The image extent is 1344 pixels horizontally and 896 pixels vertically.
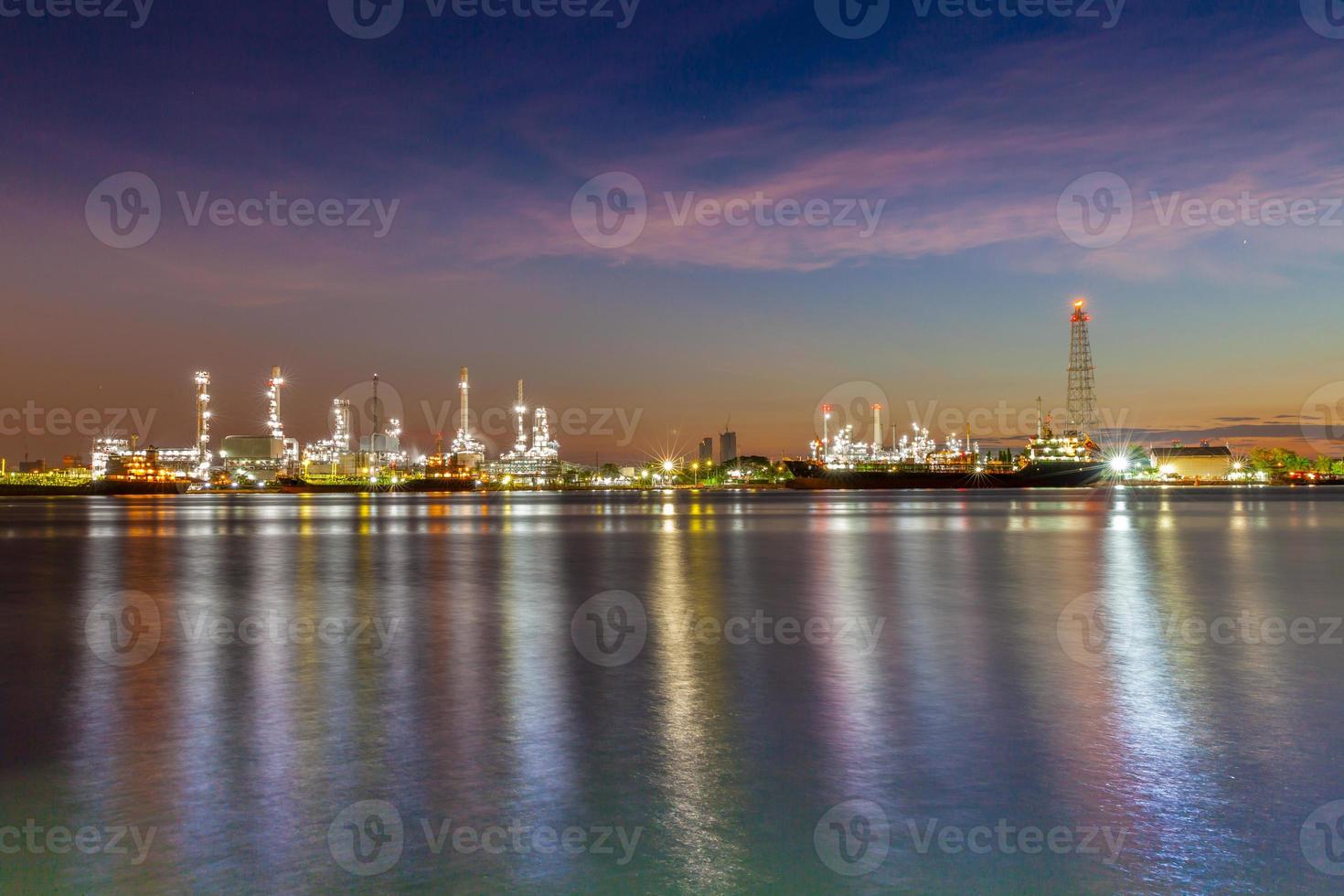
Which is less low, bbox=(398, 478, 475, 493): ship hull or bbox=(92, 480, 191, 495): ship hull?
bbox=(92, 480, 191, 495): ship hull

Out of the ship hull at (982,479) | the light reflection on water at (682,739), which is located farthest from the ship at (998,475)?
the light reflection on water at (682,739)

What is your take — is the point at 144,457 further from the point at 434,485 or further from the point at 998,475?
the point at 998,475

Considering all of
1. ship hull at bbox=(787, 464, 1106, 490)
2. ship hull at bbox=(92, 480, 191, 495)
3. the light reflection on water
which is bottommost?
ship hull at bbox=(787, 464, 1106, 490)

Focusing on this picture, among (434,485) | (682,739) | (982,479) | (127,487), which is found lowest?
(982,479)

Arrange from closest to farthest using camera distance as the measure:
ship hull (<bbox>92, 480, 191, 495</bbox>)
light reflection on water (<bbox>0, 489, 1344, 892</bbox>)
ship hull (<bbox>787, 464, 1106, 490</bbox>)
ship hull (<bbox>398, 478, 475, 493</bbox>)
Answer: light reflection on water (<bbox>0, 489, 1344, 892</bbox>)
ship hull (<bbox>92, 480, 191, 495</bbox>)
ship hull (<bbox>787, 464, 1106, 490</bbox>)
ship hull (<bbox>398, 478, 475, 493</bbox>)

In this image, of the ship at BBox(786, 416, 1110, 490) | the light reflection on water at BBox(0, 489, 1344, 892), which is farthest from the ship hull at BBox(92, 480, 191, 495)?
the light reflection on water at BBox(0, 489, 1344, 892)

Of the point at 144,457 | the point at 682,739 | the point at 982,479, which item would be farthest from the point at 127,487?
the point at 682,739

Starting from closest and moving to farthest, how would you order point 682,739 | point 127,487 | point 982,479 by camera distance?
point 682,739
point 127,487
point 982,479

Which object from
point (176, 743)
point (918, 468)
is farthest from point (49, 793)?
point (918, 468)

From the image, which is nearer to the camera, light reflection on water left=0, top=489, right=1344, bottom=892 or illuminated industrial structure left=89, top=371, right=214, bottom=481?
light reflection on water left=0, top=489, right=1344, bottom=892

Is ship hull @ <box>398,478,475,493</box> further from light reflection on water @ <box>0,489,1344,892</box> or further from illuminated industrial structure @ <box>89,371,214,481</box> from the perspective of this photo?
light reflection on water @ <box>0,489,1344,892</box>
